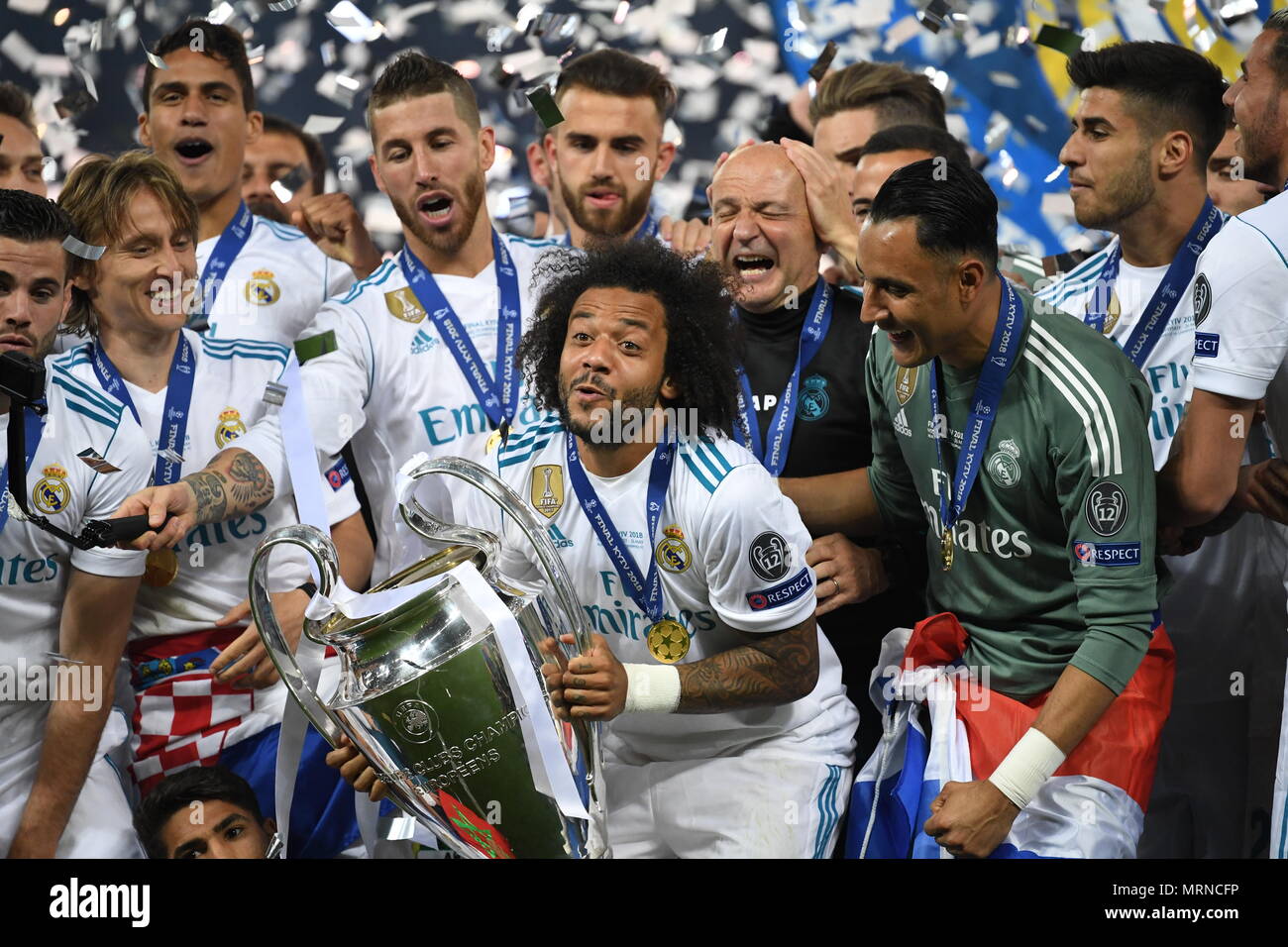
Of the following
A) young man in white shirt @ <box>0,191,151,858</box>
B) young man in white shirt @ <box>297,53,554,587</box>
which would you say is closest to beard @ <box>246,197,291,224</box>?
young man in white shirt @ <box>297,53,554,587</box>

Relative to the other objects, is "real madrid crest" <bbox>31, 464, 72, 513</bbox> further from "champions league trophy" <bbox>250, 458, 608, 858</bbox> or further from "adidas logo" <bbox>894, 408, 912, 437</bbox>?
"adidas logo" <bbox>894, 408, 912, 437</bbox>

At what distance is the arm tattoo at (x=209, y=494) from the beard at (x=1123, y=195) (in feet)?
6.62

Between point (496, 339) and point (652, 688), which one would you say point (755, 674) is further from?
point (496, 339)

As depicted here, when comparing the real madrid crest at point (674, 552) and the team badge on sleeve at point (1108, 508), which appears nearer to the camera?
the team badge on sleeve at point (1108, 508)

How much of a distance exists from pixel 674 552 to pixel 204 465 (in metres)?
1.12

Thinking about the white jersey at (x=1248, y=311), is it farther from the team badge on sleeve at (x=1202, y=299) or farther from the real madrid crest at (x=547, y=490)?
the real madrid crest at (x=547, y=490)

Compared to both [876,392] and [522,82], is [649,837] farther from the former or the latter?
[522,82]

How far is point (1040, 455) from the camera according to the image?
295 centimetres

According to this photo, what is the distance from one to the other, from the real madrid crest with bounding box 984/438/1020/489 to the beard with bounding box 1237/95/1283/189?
920 mm

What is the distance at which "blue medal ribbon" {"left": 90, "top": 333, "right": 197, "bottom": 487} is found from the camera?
333cm

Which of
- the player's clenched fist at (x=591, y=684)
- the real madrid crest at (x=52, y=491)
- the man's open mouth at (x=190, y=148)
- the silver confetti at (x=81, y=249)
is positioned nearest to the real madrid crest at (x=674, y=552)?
the player's clenched fist at (x=591, y=684)

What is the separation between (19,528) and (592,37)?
1870 millimetres

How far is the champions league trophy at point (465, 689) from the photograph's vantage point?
262 cm
